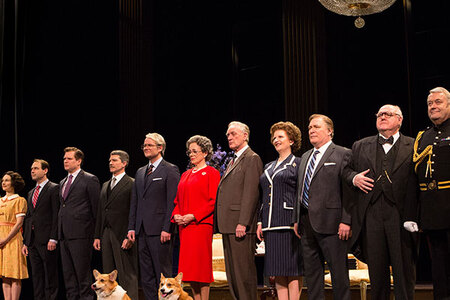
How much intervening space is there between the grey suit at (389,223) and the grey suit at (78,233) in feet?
8.09

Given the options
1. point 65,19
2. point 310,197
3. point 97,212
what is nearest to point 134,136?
point 65,19

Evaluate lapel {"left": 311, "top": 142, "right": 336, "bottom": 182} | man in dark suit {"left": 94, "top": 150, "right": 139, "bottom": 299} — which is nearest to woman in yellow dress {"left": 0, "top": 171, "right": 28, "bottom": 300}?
man in dark suit {"left": 94, "top": 150, "right": 139, "bottom": 299}

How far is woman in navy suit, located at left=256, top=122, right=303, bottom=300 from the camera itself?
13.0ft

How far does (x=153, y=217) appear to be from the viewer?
4711 mm

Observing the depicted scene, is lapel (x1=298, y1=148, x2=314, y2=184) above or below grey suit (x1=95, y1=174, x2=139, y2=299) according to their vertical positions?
above

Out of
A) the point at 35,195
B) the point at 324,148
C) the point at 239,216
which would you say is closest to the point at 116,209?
the point at 35,195

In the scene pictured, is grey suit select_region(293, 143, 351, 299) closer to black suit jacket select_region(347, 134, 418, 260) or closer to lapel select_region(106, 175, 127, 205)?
black suit jacket select_region(347, 134, 418, 260)

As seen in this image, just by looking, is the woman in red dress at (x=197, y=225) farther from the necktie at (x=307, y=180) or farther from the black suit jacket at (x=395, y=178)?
the black suit jacket at (x=395, y=178)

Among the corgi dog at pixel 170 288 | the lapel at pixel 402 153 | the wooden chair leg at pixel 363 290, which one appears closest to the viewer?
the lapel at pixel 402 153

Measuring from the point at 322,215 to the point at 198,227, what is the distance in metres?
0.99

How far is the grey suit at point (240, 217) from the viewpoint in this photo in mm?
4145

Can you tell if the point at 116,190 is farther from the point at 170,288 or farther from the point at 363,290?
the point at 363,290

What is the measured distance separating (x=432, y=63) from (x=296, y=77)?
149 centimetres

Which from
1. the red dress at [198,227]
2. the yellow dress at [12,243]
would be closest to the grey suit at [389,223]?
the red dress at [198,227]
